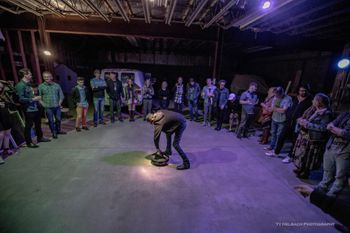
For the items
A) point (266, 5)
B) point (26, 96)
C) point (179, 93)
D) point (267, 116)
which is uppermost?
point (266, 5)

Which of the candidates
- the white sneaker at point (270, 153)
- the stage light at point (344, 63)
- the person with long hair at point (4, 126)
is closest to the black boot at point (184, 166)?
the white sneaker at point (270, 153)

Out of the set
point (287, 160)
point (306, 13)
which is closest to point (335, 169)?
point (287, 160)

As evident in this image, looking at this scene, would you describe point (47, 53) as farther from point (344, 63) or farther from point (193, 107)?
point (344, 63)

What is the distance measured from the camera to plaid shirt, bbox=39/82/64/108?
461 cm

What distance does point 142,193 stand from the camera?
299 cm

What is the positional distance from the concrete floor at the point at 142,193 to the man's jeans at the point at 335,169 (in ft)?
1.41

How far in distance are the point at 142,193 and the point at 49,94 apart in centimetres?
370

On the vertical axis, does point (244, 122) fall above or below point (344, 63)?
below

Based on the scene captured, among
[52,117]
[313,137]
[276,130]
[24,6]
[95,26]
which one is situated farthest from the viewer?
[95,26]

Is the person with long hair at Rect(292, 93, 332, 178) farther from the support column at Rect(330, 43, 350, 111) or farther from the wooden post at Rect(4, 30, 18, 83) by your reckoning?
the wooden post at Rect(4, 30, 18, 83)

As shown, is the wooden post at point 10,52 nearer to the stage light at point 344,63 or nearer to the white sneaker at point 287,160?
the white sneaker at point 287,160

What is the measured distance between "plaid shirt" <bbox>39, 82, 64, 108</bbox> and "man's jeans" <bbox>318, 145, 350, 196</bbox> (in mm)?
6006

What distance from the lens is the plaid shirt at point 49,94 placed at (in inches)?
181

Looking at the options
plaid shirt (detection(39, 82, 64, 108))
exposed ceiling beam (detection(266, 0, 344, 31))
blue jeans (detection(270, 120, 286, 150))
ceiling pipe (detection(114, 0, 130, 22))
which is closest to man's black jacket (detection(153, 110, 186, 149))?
blue jeans (detection(270, 120, 286, 150))
